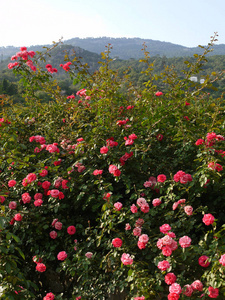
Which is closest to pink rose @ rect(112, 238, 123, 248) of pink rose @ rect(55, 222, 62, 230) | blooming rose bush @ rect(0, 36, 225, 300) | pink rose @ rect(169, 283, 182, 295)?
blooming rose bush @ rect(0, 36, 225, 300)

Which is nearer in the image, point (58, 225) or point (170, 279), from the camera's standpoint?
point (170, 279)

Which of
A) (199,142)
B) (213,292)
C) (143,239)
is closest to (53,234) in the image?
(143,239)

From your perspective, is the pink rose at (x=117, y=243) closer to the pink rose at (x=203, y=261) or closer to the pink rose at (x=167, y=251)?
the pink rose at (x=167, y=251)

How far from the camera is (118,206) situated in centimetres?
190

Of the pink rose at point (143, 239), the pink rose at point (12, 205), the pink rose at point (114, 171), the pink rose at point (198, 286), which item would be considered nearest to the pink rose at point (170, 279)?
the pink rose at point (198, 286)

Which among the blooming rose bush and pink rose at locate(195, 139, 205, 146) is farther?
pink rose at locate(195, 139, 205, 146)

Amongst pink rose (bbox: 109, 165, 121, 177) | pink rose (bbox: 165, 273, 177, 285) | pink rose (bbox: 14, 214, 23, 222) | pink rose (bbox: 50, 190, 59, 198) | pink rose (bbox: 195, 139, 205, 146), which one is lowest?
pink rose (bbox: 165, 273, 177, 285)

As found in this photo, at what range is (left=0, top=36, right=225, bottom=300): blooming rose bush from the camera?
1.65 m

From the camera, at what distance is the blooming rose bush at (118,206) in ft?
5.41

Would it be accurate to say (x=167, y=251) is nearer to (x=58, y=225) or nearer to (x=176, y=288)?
(x=176, y=288)

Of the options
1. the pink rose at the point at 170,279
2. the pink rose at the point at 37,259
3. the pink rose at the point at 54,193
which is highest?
the pink rose at the point at 54,193

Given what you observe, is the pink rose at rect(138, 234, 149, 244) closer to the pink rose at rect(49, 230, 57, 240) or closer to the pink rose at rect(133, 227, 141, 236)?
the pink rose at rect(133, 227, 141, 236)

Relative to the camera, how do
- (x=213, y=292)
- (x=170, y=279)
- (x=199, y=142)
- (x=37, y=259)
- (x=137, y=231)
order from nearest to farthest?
(x=213, y=292), (x=170, y=279), (x=137, y=231), (x=37, y=259), (x=199, y=142)

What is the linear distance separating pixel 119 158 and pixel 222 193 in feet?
2.63
